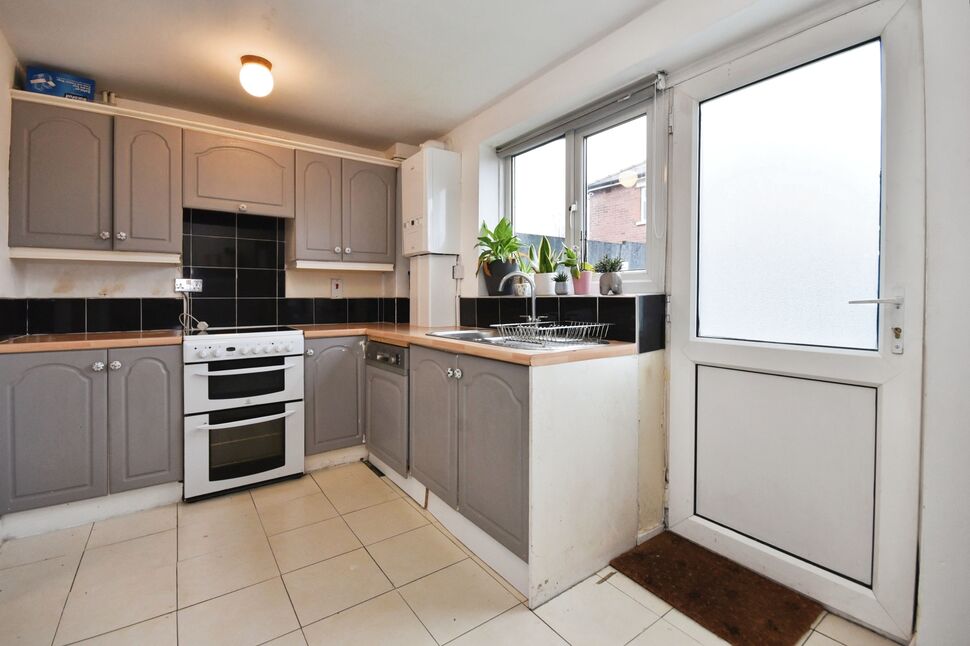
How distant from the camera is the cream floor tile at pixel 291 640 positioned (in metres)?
1.35

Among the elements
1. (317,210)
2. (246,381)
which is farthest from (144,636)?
(317,210)

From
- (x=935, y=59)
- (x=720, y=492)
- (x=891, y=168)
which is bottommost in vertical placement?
(x=720, y=492)

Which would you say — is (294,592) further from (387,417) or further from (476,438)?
(387,417)

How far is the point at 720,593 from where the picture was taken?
1564 mm

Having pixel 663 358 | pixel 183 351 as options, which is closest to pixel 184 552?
pixel 183 351

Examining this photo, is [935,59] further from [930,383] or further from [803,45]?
[930,383]

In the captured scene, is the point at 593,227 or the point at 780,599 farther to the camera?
the point at 593,227

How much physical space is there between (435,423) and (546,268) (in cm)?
100

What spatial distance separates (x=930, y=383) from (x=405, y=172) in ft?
9.64

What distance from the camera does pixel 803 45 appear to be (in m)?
1.54

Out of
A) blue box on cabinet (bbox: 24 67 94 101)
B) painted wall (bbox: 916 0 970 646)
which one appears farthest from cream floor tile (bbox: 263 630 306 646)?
blue box on cabinet (bbox: 24 67 94 101)

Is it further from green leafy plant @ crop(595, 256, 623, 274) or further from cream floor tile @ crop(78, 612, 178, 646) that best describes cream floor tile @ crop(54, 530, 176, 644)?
green leafy plant @ crop(595, 256, 623, 274)

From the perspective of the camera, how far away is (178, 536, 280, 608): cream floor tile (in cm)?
159

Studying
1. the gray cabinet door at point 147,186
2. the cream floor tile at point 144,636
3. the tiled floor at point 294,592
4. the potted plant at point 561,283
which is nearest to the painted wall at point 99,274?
the gray cabinet door at point 147,186
